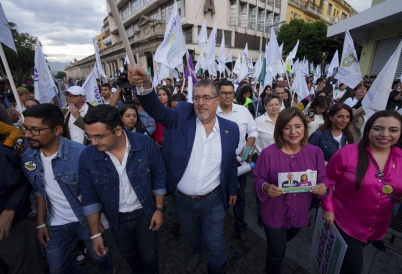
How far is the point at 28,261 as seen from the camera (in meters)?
1.91

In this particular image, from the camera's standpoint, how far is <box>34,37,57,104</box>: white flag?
3.46 meters

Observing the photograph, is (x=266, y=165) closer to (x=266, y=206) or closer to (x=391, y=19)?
(x=266, y=206)

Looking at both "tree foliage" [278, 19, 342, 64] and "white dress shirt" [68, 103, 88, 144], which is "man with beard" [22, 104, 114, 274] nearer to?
"white dress shirt" [68, 103, 88, 144]

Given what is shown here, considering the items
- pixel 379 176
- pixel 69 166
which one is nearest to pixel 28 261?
pixel 69 166

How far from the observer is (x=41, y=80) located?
3512 millimetres

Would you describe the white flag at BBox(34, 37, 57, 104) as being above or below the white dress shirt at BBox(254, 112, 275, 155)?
above

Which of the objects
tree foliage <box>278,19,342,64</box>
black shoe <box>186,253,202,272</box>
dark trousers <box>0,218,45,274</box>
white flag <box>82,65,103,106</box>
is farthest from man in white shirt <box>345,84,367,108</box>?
tree foliage <box>278,19,342,64</box>

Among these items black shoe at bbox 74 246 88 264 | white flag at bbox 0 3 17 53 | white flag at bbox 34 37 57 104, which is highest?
white flag at bbox 0 3 17 53

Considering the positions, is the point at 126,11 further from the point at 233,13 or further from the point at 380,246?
the point at 380,246

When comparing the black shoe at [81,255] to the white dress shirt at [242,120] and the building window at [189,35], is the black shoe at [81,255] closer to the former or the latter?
the white dress shirt at [242,120]

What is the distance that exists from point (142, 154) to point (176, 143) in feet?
1.09

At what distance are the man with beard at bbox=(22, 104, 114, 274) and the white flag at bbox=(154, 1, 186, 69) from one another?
136 inches

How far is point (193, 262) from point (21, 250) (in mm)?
1791

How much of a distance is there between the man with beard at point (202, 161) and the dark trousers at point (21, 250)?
4.70 feet
